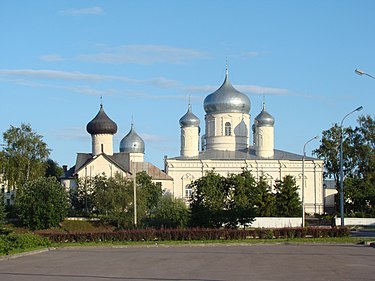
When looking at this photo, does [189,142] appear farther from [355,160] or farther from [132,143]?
[355,160]

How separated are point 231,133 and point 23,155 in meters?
23.6

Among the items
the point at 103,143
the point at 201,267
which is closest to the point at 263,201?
the point at 103,143

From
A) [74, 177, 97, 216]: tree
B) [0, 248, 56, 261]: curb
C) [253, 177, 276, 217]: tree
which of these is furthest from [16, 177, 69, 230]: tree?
[0, 248, 56, 261]: curb

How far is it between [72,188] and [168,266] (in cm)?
5234

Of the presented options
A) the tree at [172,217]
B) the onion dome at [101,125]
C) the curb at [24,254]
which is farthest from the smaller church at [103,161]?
the curb at [24,254]

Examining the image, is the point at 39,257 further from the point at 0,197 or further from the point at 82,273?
the point at 0,197

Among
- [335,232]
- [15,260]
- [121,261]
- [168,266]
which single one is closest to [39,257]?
[15,260]

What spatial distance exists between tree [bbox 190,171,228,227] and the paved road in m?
18.3

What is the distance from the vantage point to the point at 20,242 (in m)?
30.5

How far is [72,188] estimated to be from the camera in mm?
72562

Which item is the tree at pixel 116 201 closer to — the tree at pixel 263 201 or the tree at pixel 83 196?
the tree at pixel 83 196

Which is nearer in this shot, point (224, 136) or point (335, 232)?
point (335, 232)

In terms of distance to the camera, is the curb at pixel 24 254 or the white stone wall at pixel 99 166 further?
the white stone wall at pixel 99 166

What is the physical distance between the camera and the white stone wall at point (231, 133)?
268ft
